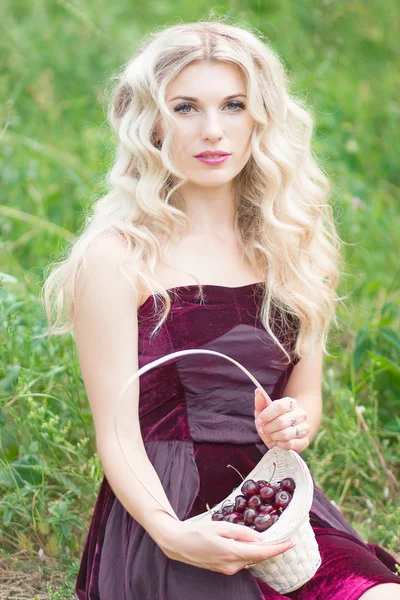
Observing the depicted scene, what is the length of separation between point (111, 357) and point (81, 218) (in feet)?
6.37

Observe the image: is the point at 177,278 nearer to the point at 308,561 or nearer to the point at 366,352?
the point at 308,561

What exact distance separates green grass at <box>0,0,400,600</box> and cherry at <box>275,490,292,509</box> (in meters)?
0.81

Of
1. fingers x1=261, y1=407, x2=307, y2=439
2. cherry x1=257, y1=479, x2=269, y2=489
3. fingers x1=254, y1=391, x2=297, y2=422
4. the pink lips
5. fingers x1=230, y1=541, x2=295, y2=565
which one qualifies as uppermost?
the pink lips

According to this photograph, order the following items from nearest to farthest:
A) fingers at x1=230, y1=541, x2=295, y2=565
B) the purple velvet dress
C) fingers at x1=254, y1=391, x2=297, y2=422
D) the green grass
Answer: fingers at x1=230, y1=541, x2=295, y2=565
fingers at x1=254, y1=391, x2=297, y2=422
the purple velvet dress
the green grass

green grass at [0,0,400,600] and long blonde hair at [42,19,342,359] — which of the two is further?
green grass at [0,0,400,600]

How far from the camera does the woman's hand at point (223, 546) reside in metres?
1.75

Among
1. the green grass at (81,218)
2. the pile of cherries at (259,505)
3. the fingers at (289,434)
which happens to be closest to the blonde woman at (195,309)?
the fingers at (289,434)

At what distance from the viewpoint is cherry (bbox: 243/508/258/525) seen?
6.01ft

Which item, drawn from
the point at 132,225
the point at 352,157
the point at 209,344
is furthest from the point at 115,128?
the point at 352,157

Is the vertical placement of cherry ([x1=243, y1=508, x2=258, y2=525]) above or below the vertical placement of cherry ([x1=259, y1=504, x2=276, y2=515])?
below

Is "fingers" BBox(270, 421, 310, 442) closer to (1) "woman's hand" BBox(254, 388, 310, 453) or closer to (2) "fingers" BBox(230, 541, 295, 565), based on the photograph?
(1) "woman's hand" BBox(254, 388, 310, 453)

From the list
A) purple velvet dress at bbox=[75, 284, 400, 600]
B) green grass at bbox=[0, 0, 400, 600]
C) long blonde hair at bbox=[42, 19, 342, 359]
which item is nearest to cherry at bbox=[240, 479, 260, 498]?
purple velvet dress at bbox=[75, 284, 400, 600]

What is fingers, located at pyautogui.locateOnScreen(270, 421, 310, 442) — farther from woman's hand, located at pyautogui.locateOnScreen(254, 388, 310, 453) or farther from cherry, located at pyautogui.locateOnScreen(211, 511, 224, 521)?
cherry, located at pyautogui.locateOnScreen(211, 511, 224, 521)

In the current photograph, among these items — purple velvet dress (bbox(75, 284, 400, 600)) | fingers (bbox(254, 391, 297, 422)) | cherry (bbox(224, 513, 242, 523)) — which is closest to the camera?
cherry (bbox(224, 513, 242, 523))
